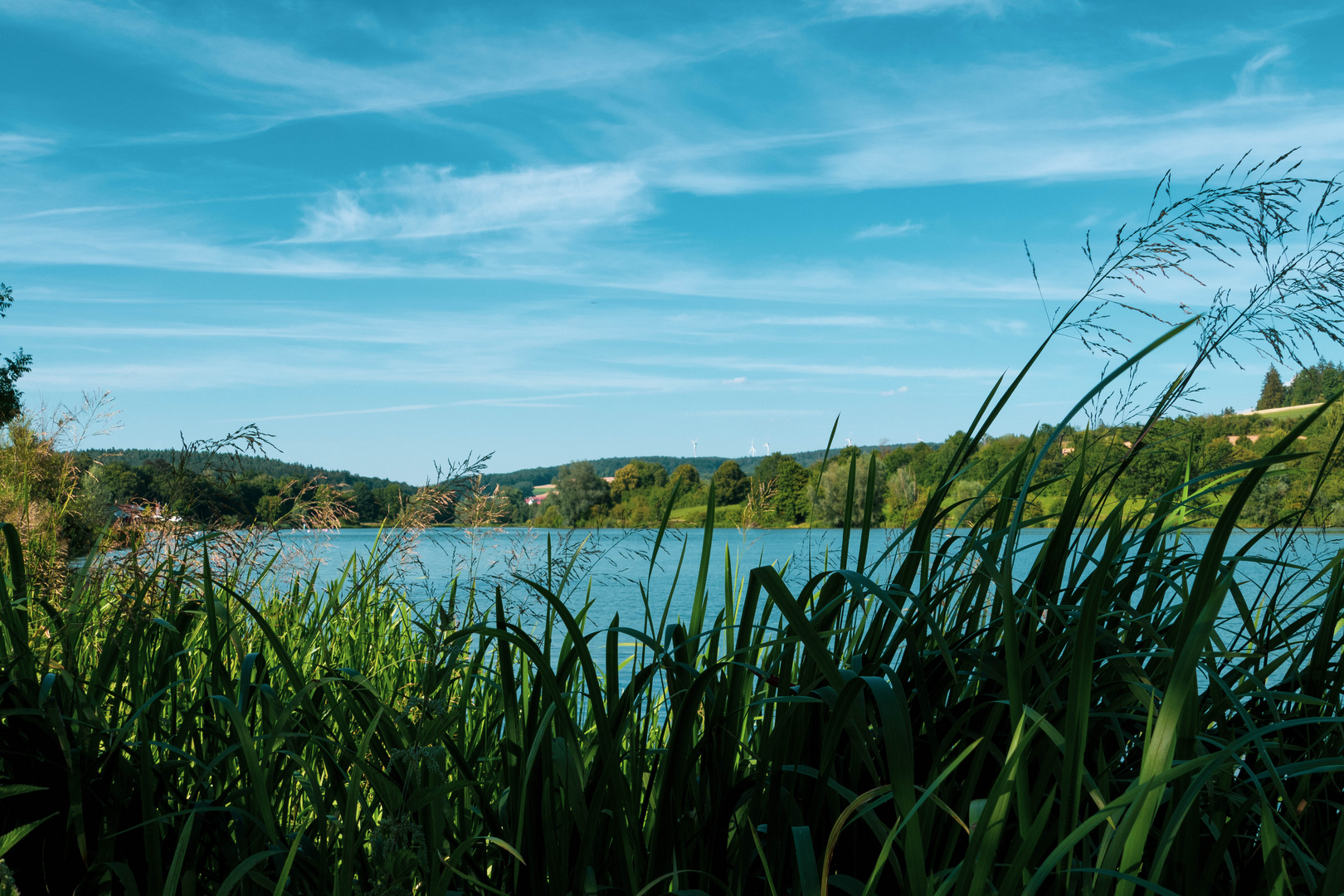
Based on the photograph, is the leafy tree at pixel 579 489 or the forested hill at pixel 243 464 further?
the leafy tree at pixel 579 489

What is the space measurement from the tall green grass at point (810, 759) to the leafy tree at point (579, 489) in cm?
271

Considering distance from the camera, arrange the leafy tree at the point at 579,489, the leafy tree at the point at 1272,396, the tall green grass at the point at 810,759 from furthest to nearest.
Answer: the leafy tree at the point at 579,489, the leafy tree at the point at 1272,396, the tall green grass at the point at 810,759

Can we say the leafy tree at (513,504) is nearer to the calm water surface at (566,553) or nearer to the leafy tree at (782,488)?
the calm water surface at (566,553)

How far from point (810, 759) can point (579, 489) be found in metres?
3.56

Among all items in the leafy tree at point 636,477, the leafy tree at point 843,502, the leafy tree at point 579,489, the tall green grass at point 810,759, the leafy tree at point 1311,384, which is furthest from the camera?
the leafy tree at point 636,477

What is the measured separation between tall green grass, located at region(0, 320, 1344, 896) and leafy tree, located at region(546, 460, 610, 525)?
2710mm

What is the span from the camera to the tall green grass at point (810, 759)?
3.19 ft

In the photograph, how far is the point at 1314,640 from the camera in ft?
4.91

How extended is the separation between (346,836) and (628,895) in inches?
16.5

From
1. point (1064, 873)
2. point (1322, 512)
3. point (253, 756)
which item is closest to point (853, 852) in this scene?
point (1064, 873)

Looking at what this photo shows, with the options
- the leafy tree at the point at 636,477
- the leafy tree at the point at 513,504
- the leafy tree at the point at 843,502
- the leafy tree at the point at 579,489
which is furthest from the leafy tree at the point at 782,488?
the leafy tree at the point at 636,477

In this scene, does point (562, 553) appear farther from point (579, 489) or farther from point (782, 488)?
point (579, 489)

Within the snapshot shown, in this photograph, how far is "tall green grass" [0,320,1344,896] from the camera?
973 mm

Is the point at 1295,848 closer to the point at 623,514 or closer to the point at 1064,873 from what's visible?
the point at 1064,873
